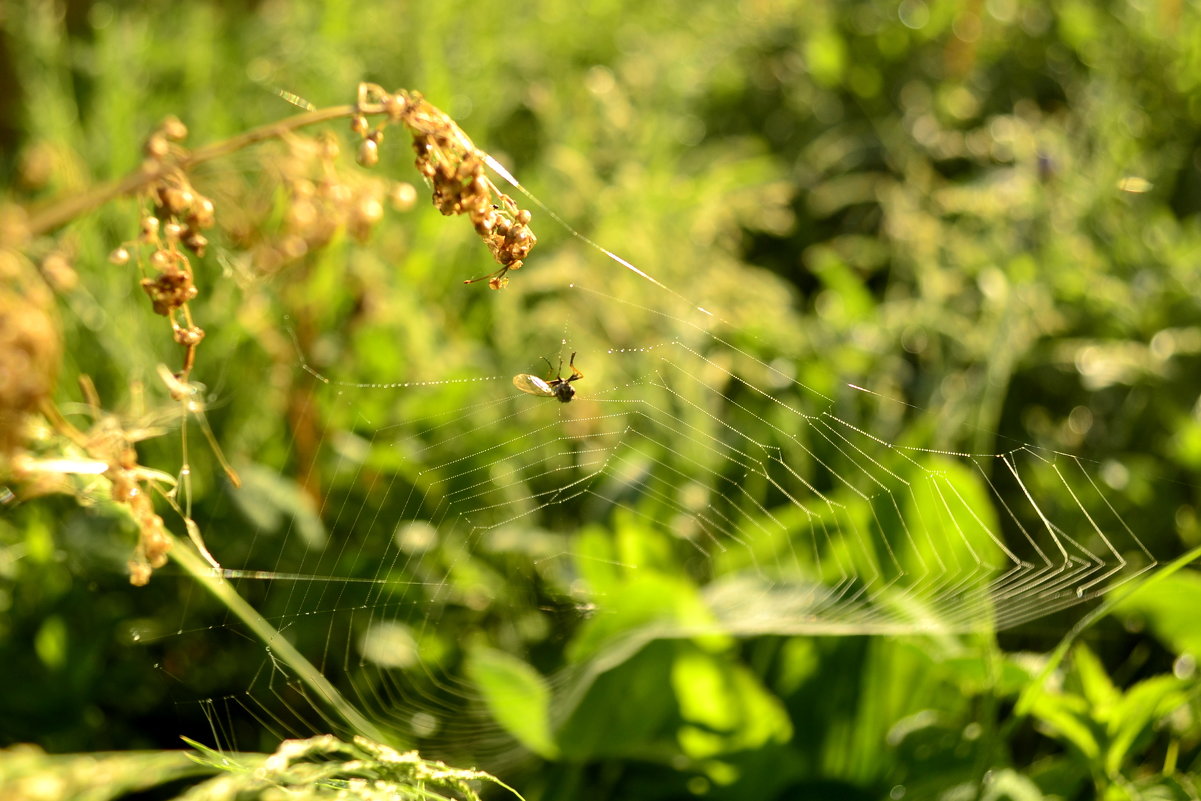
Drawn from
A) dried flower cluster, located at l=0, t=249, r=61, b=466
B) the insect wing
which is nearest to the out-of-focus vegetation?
dried flower cluster, located at l=0, t=249, r=61, b=466

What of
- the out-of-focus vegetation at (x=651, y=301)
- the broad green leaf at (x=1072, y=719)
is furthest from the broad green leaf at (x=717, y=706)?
the broad green leaf at (x=1072, y=719)

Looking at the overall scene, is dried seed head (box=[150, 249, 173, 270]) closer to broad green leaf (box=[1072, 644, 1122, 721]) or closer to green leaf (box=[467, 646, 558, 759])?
green leaf (box=[467, 646, 558, 759])

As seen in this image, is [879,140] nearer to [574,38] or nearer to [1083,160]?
[1083,160]

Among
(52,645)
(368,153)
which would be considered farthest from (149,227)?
(52,645)

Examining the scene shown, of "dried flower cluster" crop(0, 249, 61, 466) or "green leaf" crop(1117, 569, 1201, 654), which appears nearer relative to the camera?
"dried flower cluster" crop(0, 249, 61, 466)

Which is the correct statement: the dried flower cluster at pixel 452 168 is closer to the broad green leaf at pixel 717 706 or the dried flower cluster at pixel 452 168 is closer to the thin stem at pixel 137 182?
the thin stem at pixel 137 182

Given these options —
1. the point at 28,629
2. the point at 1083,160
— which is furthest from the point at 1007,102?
the point at 28,629
